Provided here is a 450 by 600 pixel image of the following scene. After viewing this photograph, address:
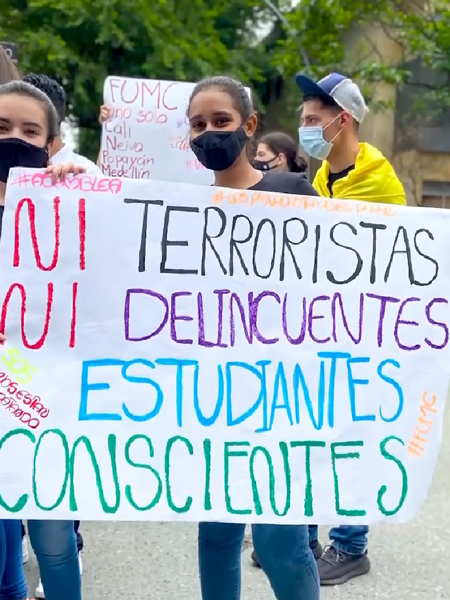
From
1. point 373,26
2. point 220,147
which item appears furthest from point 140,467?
point 373,26

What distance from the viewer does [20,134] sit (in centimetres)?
212

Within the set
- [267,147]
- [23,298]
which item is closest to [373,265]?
[23,298]

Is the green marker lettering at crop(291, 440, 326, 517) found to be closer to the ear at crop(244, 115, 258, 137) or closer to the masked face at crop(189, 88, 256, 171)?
the masked face at crop(189, 88, 256, 171)

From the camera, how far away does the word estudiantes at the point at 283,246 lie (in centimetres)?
207

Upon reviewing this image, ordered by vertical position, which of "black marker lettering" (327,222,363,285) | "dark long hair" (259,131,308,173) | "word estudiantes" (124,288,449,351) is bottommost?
"word estudiantes" (124,288,449,351)

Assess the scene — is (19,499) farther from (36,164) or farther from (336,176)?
(336,176)

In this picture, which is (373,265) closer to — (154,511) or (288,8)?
(154,511)

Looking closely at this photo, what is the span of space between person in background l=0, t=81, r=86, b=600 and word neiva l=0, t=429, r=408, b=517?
6.1 inches

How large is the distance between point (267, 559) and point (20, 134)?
50.4 inches

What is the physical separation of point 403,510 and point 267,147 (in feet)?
7.19

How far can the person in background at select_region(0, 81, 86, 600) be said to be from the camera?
2088 mm

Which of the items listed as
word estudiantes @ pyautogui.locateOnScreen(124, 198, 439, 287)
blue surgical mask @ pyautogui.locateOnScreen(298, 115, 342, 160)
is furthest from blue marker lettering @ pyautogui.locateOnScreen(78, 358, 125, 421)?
blue surgical mask @ pyautogui.locateOnScreen(298, 115, 342, 160)

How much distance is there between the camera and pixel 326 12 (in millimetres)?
11438

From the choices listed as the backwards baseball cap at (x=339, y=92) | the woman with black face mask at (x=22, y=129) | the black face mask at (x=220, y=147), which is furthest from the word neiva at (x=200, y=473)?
the backwards baseball cap at (x=339, y=92)
